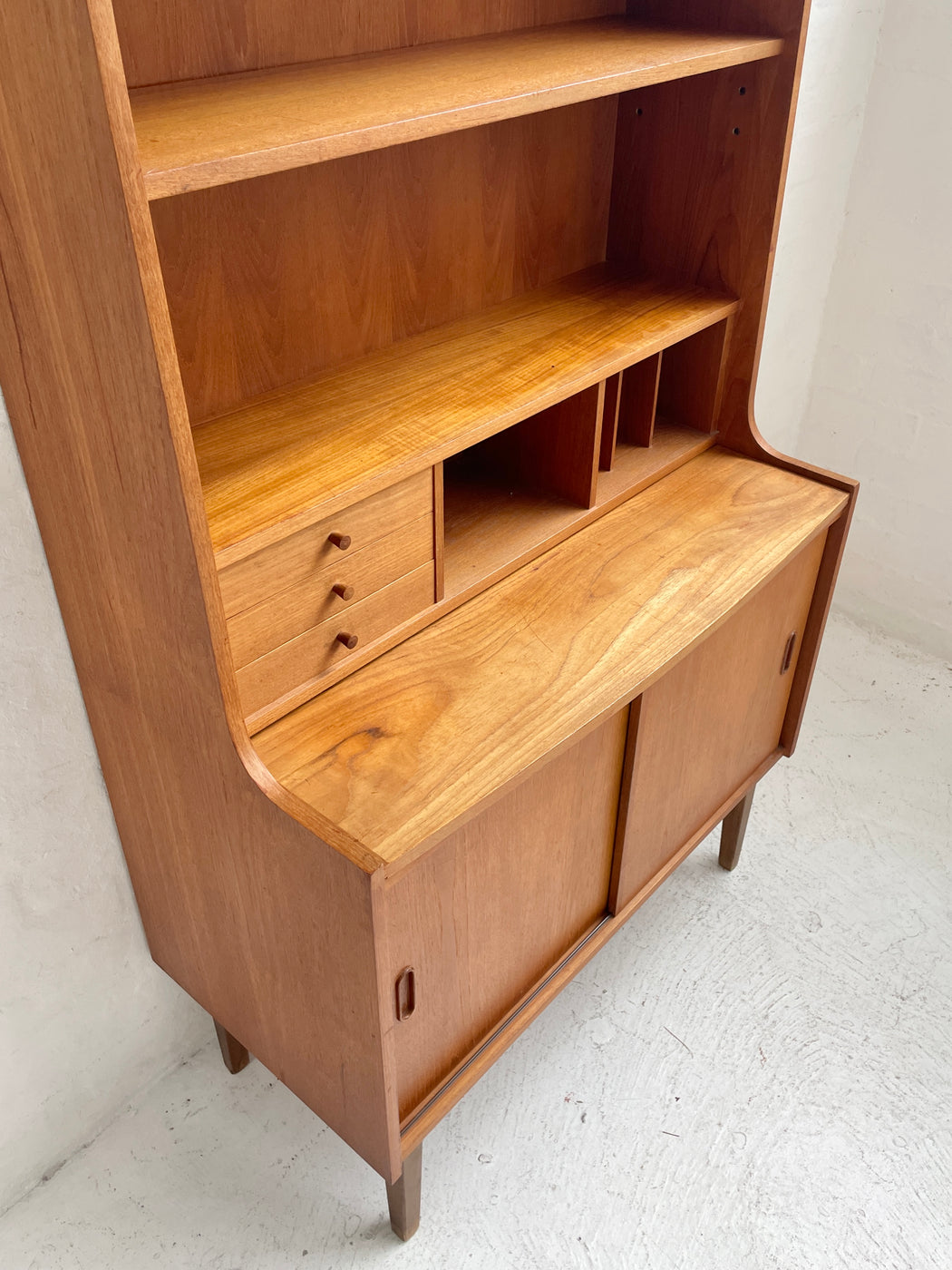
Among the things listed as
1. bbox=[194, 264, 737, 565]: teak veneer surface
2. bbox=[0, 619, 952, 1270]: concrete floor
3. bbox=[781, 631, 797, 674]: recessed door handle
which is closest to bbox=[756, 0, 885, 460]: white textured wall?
bbox=[194, 264, 737, 565]: teak veneer surface

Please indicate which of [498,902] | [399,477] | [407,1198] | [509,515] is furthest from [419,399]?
[407,1198]

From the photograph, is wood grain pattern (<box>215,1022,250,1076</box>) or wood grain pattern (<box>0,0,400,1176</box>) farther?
wood grain pattern (<box>215,1022,250,1076</box>)

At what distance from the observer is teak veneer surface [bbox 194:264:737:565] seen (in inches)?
42.9

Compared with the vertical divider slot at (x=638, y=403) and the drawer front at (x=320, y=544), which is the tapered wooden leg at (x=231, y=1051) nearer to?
the drawer front at (x=320, y=544)

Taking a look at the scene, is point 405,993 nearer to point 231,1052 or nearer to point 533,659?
point 533,659

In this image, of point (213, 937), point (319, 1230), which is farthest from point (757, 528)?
point (319, 1230)

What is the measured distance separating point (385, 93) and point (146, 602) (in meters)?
0.56

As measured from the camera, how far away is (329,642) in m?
1.20

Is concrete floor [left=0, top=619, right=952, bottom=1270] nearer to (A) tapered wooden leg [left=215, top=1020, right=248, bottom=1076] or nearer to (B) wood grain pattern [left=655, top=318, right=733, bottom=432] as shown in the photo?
(A) tapered wooden leg [left=215, top=1020, right=248, bottom=1076]

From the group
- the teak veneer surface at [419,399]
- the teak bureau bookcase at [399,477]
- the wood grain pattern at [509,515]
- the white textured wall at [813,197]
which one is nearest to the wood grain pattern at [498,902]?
the teak bureau bookcase at [399,477]

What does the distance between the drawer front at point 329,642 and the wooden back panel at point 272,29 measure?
0.58 m

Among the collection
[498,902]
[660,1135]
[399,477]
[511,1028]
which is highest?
[399,477]

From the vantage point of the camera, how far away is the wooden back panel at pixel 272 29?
1.02m

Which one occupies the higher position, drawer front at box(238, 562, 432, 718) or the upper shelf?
the upper shelf
